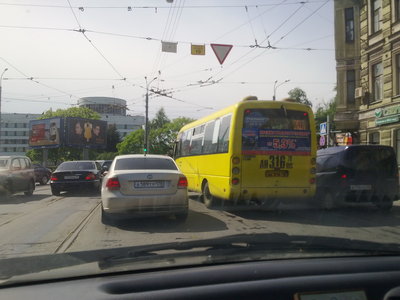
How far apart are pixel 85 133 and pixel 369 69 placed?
4183cm

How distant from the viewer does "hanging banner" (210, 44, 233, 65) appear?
15.1 m

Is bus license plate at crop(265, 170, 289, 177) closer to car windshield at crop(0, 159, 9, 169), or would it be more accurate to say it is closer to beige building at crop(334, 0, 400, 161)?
car windshield at crop(0, 159, 9, 169)

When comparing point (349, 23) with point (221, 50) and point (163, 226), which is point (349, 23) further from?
point (163, 226)

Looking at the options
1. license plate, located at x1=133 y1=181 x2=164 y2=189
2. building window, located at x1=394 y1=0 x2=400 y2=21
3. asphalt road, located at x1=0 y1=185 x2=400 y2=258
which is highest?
building window, located at x1=394 y1=0 x2=400 y2=21

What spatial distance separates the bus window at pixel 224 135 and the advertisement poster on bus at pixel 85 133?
46016 mm

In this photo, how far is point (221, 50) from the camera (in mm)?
15125

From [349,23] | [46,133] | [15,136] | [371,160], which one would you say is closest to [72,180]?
[371,160]

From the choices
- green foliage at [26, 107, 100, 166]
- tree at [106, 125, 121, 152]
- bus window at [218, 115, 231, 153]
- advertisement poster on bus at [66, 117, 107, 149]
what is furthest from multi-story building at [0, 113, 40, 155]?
bus window at [218, 115, 231, 153]

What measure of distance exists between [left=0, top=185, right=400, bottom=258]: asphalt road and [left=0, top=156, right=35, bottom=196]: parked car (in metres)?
3.69

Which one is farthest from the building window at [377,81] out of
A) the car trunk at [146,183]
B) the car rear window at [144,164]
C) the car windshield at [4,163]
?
the car windshield at [4,163]

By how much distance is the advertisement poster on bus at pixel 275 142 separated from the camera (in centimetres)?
941

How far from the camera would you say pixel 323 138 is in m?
23.3

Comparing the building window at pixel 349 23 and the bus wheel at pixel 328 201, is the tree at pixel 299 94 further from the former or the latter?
the bus wheel at pixel 328 201

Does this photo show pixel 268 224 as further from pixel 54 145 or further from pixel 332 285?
pixel 54 145
